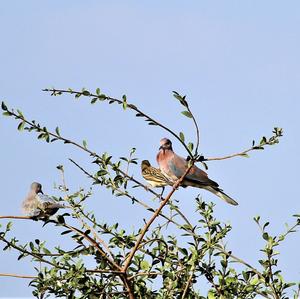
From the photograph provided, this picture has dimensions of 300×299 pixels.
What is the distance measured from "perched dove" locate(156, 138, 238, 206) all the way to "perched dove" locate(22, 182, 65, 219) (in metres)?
1.67

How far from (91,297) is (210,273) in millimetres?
782

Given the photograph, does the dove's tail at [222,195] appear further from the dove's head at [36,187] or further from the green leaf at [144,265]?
the green leaf at [144,265]

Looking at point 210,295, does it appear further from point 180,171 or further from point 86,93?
point 180,171

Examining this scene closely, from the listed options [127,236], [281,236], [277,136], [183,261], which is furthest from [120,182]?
[277,136]

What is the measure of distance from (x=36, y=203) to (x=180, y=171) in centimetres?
241

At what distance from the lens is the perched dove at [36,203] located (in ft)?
17.8

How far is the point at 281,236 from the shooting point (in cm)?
484

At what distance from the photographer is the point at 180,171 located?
26.5ft

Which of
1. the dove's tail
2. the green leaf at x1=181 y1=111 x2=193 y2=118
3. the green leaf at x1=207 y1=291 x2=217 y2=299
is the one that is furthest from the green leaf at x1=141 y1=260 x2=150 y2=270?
the dove's tail

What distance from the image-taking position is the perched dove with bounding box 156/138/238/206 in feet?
25.3

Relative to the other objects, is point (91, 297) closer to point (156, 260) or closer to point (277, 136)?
point (156, 260)

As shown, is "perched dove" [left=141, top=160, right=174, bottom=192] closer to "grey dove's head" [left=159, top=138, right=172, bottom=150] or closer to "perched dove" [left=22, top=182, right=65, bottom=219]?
"grey dove's head" [left=159, top=138, right=172, bottom=150]

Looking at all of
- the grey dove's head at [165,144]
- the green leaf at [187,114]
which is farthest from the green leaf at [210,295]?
the grey dove's head at [165,144]

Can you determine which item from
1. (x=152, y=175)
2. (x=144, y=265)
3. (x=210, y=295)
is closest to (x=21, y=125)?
(x=144, y=265)
